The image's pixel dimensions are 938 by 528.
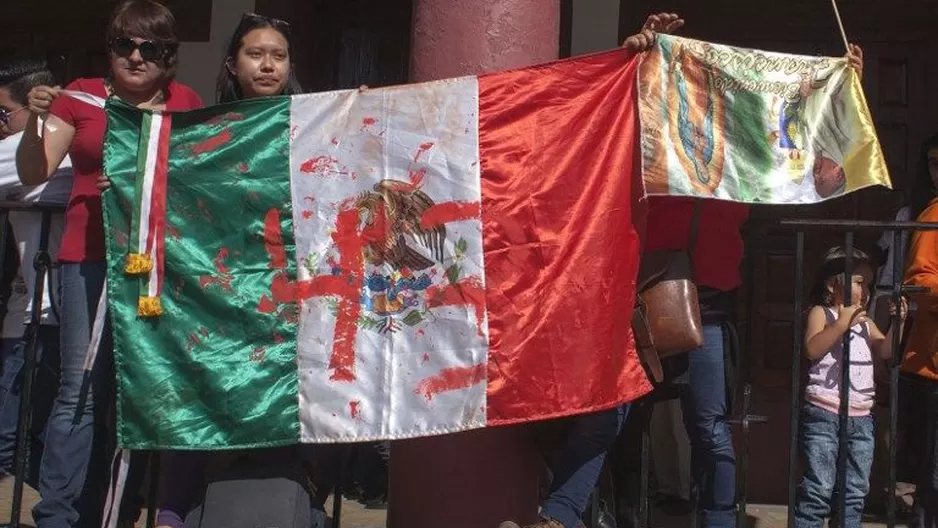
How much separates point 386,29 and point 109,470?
4228mm

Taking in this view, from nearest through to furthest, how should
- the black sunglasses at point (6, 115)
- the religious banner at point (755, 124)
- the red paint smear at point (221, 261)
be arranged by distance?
the red paint smear at point (221, 261) < the religious banner at point (755, 124) < the black sunglasses at point (6, 115)

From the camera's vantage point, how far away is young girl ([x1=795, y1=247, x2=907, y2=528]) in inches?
237

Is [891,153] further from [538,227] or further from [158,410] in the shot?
[158,410]

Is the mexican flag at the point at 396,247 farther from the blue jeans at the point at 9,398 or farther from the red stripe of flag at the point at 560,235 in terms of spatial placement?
the blue jeans at the point at 9,398

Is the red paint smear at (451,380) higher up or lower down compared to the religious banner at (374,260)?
lower down

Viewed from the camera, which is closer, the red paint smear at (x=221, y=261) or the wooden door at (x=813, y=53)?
the red paint smear at (x=221, y=261)

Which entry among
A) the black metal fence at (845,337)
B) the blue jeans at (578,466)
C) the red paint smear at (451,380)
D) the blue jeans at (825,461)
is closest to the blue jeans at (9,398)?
the red paint smear at (451,380)

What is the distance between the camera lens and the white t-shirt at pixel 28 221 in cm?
564

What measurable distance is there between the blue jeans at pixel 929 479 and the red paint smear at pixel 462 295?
2171mm

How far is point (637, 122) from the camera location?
5.22m

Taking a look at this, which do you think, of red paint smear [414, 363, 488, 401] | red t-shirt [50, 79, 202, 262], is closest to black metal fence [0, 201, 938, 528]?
red t-shirt [50, 79, 202, 262]

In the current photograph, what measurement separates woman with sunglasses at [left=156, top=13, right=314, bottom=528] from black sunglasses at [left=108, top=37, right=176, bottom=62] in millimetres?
278

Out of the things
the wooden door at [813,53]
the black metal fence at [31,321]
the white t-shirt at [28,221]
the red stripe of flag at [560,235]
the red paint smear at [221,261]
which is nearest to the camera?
the red stripe of flag at [560,235]

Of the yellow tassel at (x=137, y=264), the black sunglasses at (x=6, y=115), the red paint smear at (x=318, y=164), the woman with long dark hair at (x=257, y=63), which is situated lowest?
the yellow tassel at (x=137, y=264)
